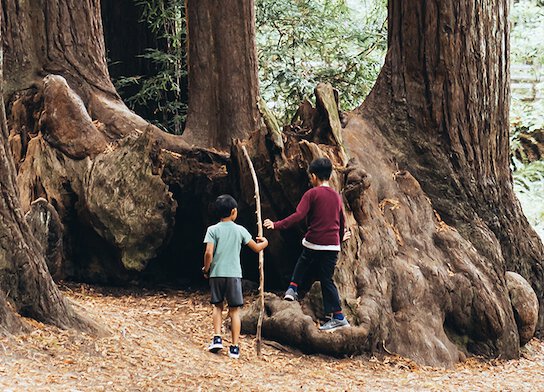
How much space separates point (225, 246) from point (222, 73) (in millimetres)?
3862

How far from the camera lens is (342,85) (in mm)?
14836

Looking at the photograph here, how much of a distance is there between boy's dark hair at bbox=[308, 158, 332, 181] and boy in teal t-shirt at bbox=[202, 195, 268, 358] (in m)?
0.99

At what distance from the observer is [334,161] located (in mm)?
8852

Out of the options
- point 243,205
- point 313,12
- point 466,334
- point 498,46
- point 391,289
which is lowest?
point 466,334

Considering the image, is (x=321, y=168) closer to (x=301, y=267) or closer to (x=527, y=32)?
(x=301, y=267)

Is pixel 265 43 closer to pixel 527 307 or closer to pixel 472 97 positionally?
pixel 472 97

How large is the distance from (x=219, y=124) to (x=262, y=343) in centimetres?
354

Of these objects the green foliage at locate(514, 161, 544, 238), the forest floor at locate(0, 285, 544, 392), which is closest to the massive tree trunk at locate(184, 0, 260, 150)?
the forest floor at locate(0, 285, 544, 392)

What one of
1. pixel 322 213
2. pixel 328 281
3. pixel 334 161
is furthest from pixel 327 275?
pixel 334 161

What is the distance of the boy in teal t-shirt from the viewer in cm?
711

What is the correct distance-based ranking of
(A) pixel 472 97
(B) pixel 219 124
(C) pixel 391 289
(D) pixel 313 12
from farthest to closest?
(D) pixel 313 12 < (B) pixel 219 124 < (A) pixel 472 97 < (C) pixel 391 289

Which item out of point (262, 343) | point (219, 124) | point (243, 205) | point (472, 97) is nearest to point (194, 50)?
point (219, 124)

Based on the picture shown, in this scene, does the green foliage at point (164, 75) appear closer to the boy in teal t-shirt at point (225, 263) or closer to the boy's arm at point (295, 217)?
the boy's arm at point (295, 217)

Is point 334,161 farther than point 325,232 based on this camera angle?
Yes
